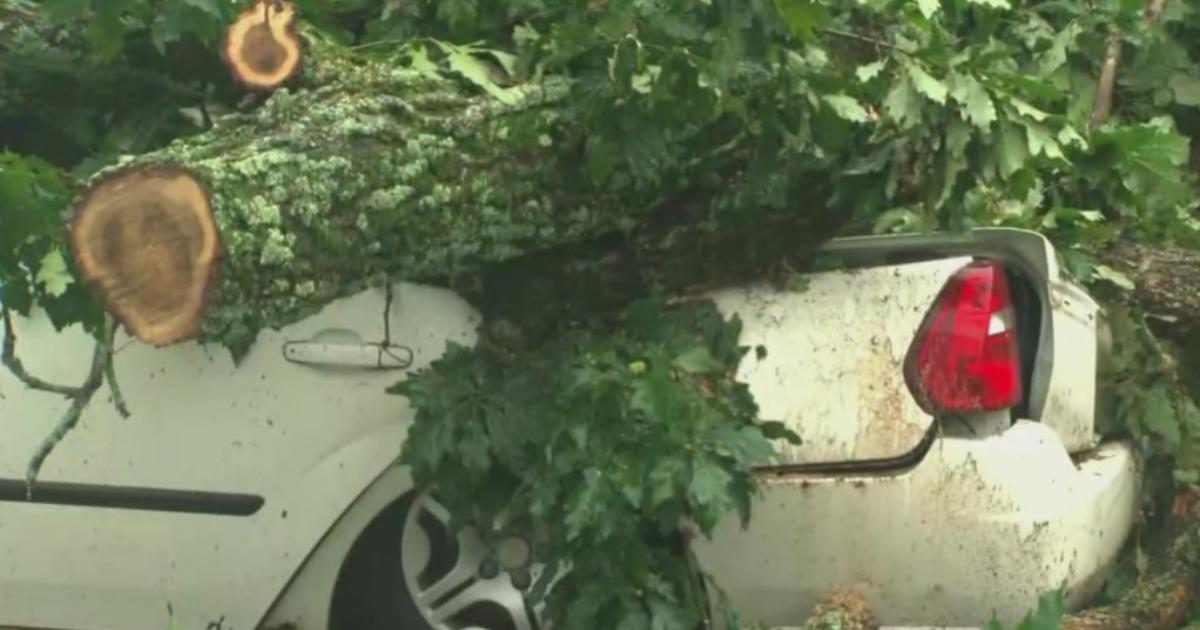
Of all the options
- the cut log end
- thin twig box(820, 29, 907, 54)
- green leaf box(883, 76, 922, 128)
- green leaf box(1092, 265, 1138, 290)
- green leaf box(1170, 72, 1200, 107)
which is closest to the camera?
the cut log end

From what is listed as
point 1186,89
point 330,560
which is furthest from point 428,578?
point 1186,89

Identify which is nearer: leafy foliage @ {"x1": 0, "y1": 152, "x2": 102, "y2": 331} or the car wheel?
leafy foliage @ {"x1": 0, "y1": 152, "x2": 102, "y2": 331}

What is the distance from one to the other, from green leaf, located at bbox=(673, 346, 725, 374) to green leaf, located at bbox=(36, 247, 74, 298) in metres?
1.09

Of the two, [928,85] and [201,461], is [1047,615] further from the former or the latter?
[201,461]

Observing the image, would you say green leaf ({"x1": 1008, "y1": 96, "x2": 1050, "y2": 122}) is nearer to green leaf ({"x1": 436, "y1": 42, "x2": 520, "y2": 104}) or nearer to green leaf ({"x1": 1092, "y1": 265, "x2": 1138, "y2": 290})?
green leaf ({"x1": 1092, "y1": 265, "x2": 1138, "y2": 290})

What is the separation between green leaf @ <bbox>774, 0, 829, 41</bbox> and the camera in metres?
2.97

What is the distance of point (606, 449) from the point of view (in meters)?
3.14

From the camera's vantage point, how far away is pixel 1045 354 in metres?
3.45

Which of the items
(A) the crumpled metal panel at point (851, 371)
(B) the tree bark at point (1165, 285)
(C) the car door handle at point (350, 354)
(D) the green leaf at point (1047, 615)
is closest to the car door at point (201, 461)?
(C) the car door handle at point (350, 354)

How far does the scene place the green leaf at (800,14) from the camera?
297 cm

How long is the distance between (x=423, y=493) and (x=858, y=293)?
954mm

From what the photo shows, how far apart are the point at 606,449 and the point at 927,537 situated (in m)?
0.64

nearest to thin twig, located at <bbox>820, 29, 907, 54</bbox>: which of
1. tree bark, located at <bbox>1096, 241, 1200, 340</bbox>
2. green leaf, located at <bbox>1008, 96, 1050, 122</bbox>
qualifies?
green leaf, located at <bbox>1008, 96, 1050, 122</bbox>

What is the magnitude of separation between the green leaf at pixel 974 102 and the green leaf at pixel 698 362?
2.18ft
